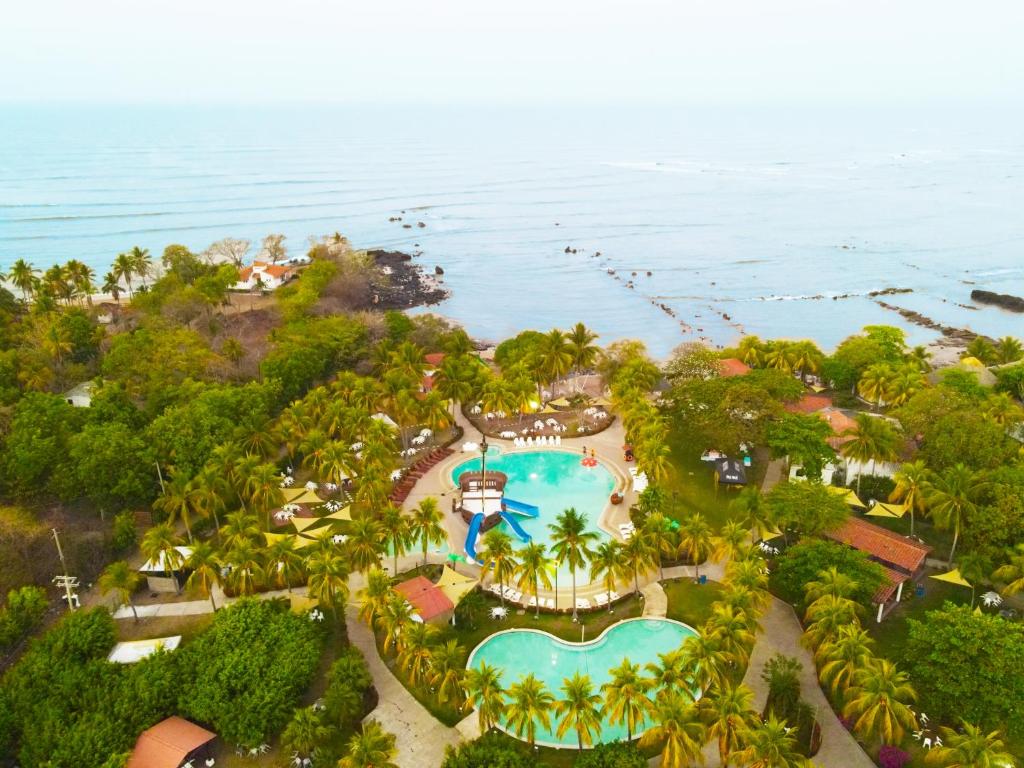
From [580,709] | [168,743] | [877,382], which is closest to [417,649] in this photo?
[580,709]

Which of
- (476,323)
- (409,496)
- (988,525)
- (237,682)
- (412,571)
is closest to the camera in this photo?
(237,682)

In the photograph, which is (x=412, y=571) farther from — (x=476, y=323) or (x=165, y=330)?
(x=476, y=323)

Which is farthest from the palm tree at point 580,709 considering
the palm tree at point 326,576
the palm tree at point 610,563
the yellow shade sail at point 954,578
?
the yellow shade sail at point 954,578

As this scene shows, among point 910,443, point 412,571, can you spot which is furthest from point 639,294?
point 412,571

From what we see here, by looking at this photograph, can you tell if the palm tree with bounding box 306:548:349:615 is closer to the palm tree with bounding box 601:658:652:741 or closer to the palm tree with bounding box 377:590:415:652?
the palm tree with bounding box 377:590:415:652

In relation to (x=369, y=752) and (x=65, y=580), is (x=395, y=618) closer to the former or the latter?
(x=369, y=752)

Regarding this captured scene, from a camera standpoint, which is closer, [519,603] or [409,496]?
[519,603]
